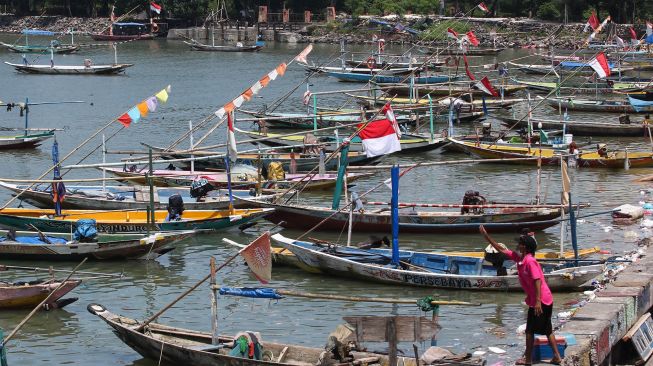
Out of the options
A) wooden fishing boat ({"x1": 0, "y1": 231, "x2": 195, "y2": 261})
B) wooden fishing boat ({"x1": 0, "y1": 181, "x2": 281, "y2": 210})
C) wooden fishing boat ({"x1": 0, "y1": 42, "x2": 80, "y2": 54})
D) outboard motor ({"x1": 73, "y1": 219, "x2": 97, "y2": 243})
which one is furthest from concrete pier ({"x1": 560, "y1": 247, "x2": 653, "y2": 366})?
wooden fishing boat ({"x1": 0, "y1": 42, "x2": 80, "y2": 54})

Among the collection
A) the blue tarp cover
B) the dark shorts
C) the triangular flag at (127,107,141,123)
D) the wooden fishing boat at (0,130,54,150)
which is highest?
the triangular flag at (127,107,141,123)

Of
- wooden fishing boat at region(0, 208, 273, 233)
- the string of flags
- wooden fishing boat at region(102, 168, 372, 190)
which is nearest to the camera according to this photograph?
wooden fishing boat at region(0, 208, 273, 233)

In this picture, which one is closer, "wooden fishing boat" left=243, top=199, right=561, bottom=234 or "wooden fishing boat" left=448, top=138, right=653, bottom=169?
"wooden fishing boat" left=243, top=199, right=561, bottom=234

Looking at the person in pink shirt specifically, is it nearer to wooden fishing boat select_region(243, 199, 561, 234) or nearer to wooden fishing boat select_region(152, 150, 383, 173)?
wooden fishing boat select_region(243, 199, 561, 234)

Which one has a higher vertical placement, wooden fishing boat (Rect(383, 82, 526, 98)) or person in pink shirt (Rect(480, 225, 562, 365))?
person in pink shirt (Rect(480, 225, 562, 365))

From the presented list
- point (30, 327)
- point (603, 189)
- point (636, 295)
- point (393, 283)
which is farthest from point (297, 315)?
point (603, 189)

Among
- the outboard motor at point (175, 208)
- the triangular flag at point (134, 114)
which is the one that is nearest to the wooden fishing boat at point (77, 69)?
the triangular flag at point (134, 114)

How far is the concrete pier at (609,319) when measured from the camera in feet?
49.8

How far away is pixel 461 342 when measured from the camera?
19.4 meters

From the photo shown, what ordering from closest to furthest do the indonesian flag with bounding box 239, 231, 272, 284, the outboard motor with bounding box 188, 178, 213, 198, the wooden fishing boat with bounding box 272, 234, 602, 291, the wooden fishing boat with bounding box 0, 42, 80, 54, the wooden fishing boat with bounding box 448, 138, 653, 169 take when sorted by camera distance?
the indonesian flag with bounding box 239, 231, 272, 284, the wooden fishing boat with bounding box 272, 234, 602, 291, the outboard motor with bounding box 188, 178, 213, 198, the wooden fishing boat with bounding box 448, 138, 653, 169, the wooden fishing boat with bounding box 0, 42, 80, 54

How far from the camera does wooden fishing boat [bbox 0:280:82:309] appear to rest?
2062cm

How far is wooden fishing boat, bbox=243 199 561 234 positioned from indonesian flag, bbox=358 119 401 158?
2.37m

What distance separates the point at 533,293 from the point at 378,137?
11327 millimetres

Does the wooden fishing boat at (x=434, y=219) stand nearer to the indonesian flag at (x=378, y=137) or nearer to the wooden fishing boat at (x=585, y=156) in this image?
the indonesian flag at (x=378, y=137)
